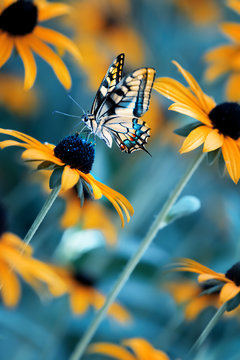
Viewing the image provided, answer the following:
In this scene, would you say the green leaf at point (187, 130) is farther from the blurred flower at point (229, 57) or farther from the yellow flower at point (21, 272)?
the blurred flower at point (229, 57)

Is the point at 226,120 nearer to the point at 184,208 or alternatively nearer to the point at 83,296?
the point at 184,208

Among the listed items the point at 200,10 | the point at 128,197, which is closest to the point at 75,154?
the point at 128,197

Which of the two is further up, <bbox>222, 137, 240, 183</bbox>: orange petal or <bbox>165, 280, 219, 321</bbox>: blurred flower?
<bbox>222, 137, 240, 183</bbox>: orange petal

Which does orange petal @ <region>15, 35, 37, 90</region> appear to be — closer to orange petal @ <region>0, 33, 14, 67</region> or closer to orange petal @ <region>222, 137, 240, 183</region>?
orange petal @ <region>0, 33, 14, 67</region>

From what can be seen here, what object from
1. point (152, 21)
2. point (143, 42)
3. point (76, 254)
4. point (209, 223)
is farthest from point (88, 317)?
point (152, 21)

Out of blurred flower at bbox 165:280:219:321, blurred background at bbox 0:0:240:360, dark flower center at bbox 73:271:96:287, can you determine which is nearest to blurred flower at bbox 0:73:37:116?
blurred background at bbox 0:0:240:360
